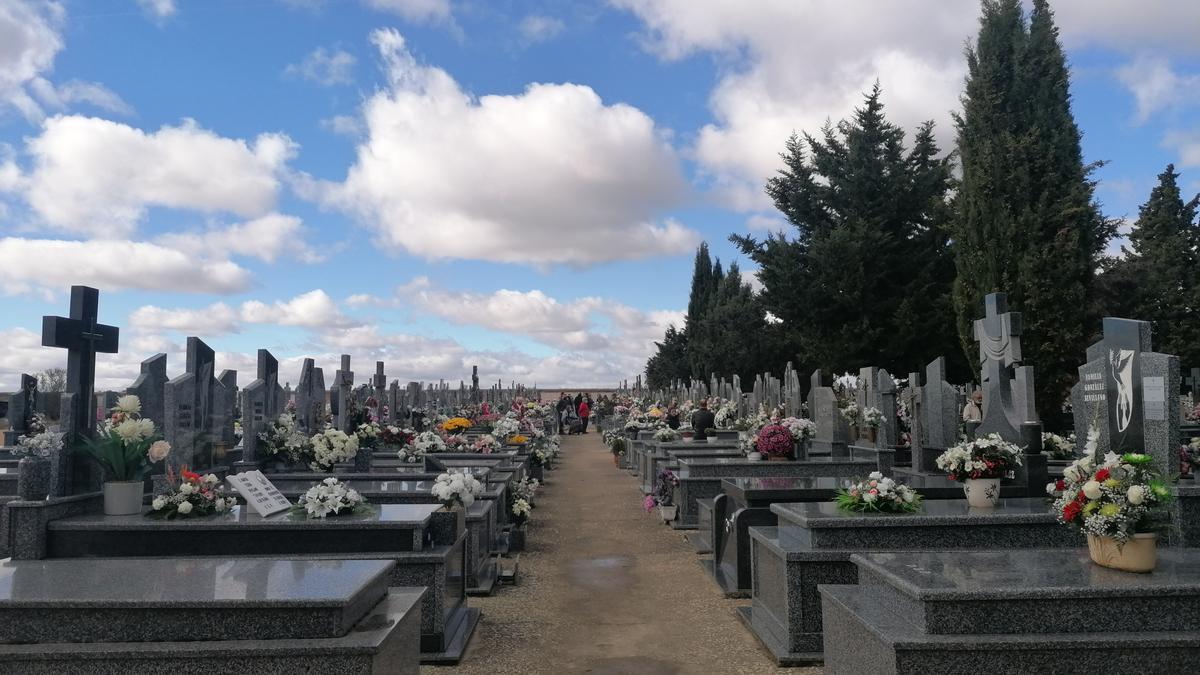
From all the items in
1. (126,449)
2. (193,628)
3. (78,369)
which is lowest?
(193,628)

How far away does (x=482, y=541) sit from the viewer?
8.92m

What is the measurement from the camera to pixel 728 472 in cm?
1184

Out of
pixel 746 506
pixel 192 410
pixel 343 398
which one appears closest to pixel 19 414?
pixel 343 398

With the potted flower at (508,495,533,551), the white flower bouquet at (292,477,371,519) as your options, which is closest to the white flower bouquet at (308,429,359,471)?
the potted flower at (508,495,533,551)

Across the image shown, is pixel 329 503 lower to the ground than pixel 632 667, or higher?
higher

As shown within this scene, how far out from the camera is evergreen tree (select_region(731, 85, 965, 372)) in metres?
29.5

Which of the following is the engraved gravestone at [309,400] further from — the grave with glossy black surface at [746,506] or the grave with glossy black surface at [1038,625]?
the grave with glossy black surface at [1038,625]

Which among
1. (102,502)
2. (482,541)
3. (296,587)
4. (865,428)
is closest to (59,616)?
(296,587)

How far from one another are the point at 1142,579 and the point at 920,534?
5.79 feet

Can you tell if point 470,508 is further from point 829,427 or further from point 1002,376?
point 829,427

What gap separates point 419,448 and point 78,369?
5737 mm

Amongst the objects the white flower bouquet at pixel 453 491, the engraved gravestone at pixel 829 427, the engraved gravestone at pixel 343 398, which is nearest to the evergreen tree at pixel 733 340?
the engraved gravestone at pixel 829 427

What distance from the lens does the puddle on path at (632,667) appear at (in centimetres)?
583

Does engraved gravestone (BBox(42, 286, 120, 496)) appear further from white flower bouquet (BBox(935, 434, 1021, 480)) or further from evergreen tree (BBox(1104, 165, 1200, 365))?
evergreen tree (BBox(1104, 165, 1200, 365))
